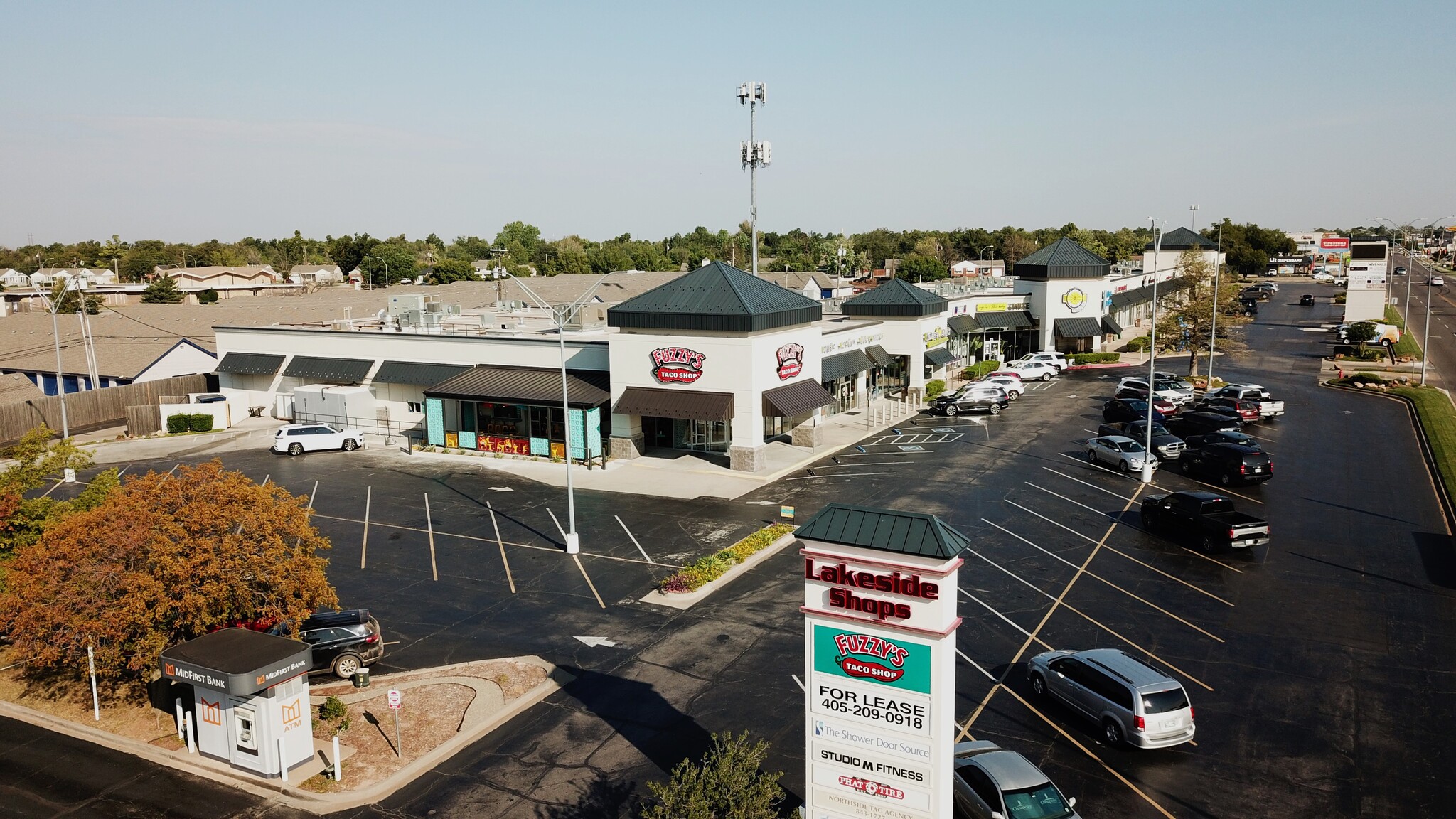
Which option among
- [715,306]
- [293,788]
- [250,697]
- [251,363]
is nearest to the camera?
[293,788]

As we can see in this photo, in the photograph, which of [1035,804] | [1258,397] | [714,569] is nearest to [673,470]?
[714,569]

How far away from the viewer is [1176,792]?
17.3 metres

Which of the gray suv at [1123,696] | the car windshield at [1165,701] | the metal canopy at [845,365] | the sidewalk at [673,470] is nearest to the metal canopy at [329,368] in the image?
the sidewalk at [673,470]

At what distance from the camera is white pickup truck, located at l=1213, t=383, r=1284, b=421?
51.4 meters

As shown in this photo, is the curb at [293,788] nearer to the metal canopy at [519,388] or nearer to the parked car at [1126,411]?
the metal canopy at [519,388]

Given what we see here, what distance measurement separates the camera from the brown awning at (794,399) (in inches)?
1736

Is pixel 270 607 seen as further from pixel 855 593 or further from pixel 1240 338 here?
pixel 1240 338

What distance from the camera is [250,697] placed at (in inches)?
735

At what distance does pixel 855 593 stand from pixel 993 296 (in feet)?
211

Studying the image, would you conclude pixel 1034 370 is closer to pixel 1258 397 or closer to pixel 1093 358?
pixel 1093 358

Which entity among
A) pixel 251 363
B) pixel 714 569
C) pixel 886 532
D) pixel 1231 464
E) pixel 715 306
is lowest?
pixel 714 569

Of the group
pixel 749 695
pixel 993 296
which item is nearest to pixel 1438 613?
pixel 749 695

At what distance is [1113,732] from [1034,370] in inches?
2078

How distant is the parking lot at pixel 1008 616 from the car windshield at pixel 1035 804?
1.44 m
